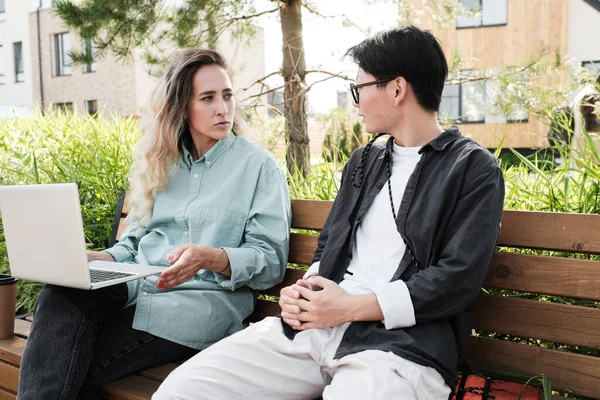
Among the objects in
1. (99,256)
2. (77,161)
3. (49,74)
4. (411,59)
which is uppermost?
(49,74)

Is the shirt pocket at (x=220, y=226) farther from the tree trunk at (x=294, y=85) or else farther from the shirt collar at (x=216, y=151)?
the tree trunk at (x=294, y=85)

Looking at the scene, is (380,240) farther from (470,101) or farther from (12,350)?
(470,101)

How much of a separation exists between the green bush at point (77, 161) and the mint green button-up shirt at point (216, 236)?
1378mm

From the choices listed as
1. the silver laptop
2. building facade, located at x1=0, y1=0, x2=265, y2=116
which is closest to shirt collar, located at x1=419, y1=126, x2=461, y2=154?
the silver laptop

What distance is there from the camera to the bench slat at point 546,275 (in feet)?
6.54

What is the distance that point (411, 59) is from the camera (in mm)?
2035

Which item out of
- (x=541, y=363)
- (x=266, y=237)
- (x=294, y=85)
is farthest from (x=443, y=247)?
(x=294, y=85)

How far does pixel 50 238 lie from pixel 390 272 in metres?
1.05

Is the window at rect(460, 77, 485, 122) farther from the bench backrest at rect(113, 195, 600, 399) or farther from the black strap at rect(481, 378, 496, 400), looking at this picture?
the black strap at rect(481, 378, 496, 400)

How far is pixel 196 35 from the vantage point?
5.92 m

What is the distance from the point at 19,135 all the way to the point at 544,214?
5111 millimetres

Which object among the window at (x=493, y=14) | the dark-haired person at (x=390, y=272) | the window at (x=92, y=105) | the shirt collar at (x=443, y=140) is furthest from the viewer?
the window at (x=92, y=105)

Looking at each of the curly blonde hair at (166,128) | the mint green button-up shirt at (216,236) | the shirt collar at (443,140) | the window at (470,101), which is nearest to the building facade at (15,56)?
the window at (470,101)

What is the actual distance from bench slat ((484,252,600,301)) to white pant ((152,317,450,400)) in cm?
48
